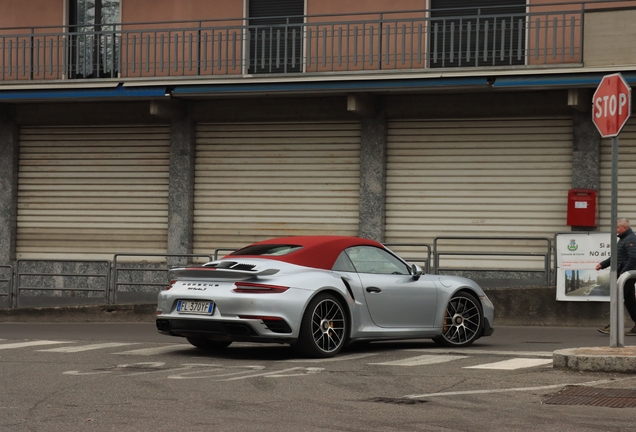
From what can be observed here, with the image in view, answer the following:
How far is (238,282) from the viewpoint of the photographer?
1088 centimetres

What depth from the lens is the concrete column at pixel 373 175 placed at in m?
21.1

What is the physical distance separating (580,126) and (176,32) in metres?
8.39

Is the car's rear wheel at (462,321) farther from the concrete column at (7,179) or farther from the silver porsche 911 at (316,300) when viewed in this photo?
the concrete column at (7,179)

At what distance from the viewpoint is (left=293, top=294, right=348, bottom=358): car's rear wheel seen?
1089 cm

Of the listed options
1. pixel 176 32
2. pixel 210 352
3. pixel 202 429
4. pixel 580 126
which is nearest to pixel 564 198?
pixel 580 126

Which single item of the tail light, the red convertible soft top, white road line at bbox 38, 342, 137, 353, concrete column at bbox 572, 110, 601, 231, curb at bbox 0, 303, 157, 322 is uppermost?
concrete column at bbox 572, 110, 601, 231

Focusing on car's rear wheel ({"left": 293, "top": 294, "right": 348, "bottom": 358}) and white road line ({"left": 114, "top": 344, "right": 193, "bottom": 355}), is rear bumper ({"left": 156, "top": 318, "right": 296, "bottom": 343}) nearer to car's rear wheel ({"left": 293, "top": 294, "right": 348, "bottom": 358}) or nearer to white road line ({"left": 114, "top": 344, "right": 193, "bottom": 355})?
car's rear wheel ({"left": 293, "top": 294, "right": 348, "bottom": 358})

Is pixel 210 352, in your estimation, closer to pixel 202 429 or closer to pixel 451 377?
pixel 451 377

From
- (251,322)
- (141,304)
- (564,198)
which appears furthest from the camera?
(564,198)

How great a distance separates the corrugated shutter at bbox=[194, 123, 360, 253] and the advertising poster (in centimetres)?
505

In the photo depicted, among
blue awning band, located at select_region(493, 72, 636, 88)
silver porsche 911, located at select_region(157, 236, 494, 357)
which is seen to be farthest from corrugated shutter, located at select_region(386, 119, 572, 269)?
silver porsche 911, located at select_region(157, 236, 494, 357)

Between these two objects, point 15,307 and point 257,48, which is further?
point 257,48

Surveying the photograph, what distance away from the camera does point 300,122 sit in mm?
21750

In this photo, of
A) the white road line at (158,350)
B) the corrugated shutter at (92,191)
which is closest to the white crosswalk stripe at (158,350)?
the white road line at (158,350)
